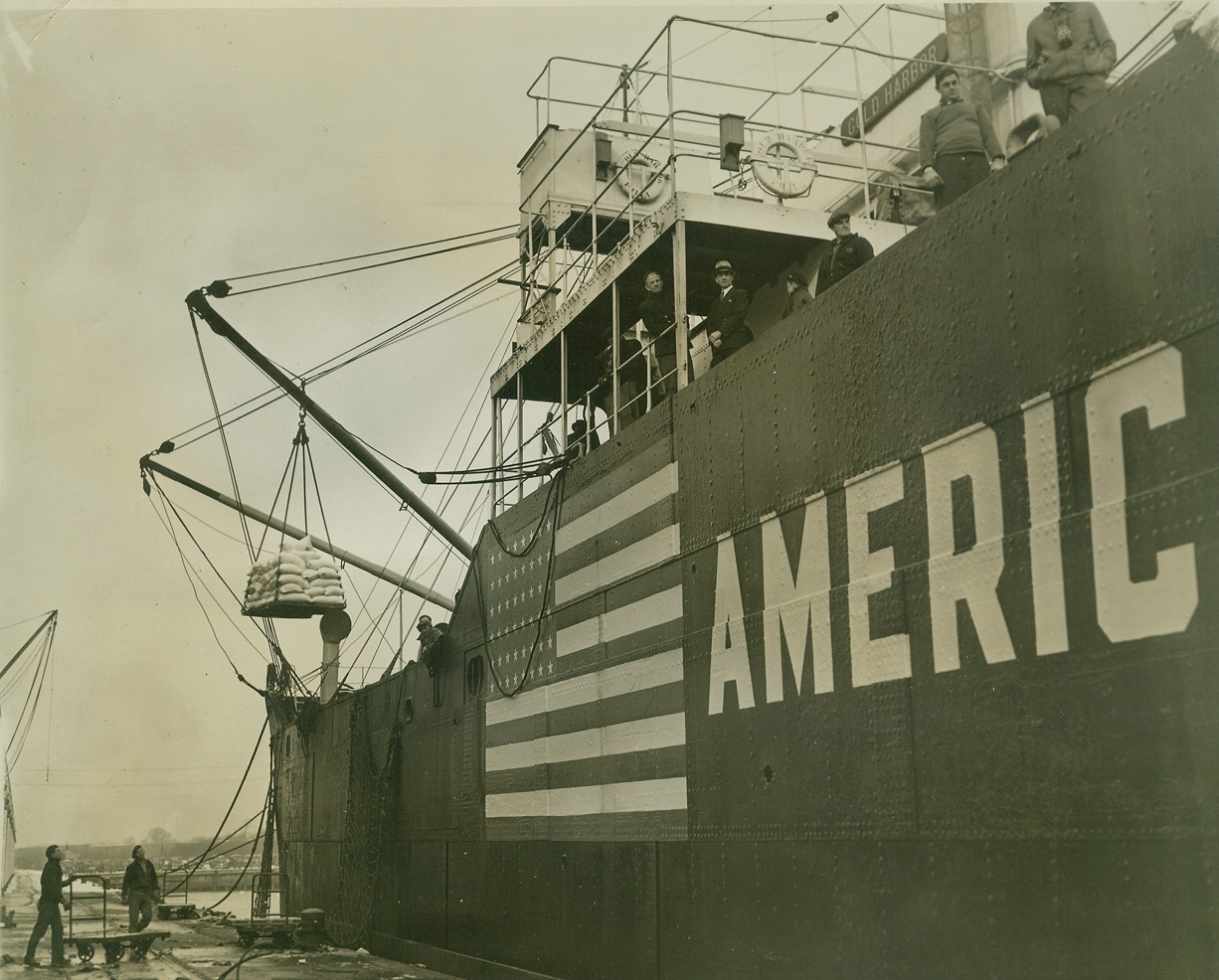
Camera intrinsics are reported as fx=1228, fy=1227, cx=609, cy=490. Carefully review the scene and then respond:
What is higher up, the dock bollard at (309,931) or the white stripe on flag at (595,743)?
the white stripe on flag at (595,743)

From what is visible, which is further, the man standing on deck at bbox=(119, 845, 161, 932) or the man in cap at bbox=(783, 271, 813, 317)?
the man standing on deck at bbox=(119, 845, 161, 932)

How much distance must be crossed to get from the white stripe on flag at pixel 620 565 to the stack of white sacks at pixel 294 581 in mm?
10308

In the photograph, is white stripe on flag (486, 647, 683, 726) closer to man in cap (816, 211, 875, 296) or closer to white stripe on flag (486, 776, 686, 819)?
white stripe on flag (486, 776, 686, 819)

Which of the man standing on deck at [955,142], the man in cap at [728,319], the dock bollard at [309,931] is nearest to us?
the man standing on deck at [955,142]

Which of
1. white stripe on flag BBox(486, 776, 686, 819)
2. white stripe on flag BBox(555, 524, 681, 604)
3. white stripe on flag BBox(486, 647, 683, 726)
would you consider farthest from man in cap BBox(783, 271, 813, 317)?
white stripe on flag BBox(486, 776, 686, 819)

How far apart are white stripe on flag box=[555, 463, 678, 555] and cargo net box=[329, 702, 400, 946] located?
5.14m

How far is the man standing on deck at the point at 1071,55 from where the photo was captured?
6176 millimetres

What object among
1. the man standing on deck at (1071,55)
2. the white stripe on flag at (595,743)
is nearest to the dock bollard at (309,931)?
the white stripe on flag at (595,743)

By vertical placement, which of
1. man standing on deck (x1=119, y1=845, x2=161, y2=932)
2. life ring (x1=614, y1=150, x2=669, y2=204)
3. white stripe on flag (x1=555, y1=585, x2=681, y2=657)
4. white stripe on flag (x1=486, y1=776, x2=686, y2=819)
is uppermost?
life ring (x1=614, y1=150, x2=669, y2=204)

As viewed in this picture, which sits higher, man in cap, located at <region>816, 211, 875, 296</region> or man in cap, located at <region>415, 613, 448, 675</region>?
man in cap, located at <region>816, 211, 875, 296</region>

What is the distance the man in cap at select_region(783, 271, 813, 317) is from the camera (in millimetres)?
8508

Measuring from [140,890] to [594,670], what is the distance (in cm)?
950

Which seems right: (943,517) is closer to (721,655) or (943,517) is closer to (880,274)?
(880,274)

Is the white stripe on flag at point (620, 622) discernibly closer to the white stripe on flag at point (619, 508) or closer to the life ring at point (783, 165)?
the white stripe on flag at point (619, 508)
